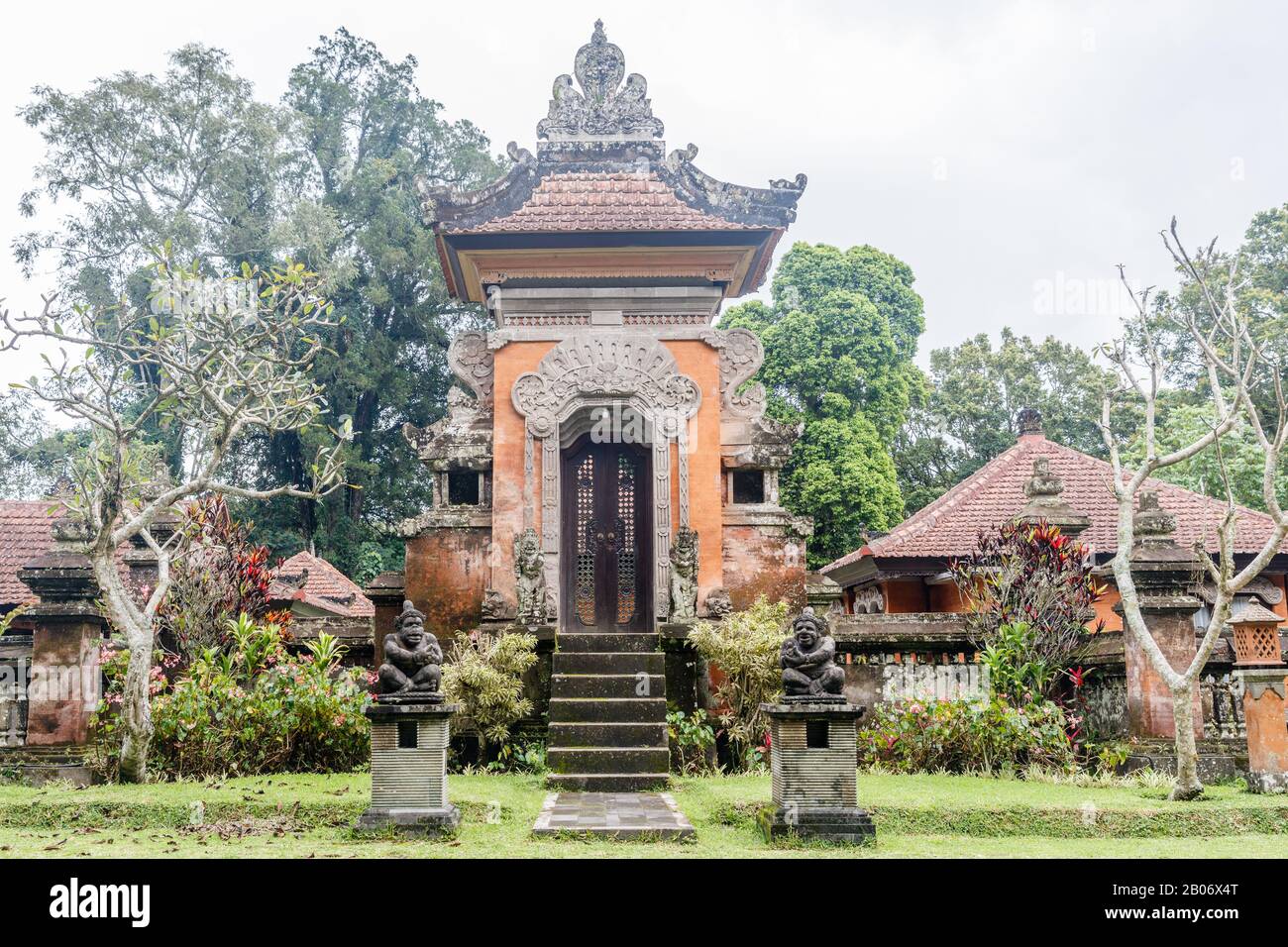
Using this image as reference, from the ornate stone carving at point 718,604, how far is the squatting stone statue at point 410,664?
168 inches

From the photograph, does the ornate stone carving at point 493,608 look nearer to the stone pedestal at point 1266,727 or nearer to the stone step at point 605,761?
the stone step at point 605,761

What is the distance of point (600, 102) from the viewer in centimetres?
1270

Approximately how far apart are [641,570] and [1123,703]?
197 inches

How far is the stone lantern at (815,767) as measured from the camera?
6.87m

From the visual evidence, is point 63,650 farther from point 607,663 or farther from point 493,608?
point 607,663

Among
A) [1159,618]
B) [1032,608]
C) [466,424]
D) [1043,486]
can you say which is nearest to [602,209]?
[466,424]

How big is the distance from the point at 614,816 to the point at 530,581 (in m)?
3.80

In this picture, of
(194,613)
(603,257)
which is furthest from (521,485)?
(194,613)

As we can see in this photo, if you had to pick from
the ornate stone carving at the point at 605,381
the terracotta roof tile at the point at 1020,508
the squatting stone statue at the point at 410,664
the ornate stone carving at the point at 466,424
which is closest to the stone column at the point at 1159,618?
the ornate stone carving at the point at 605,381

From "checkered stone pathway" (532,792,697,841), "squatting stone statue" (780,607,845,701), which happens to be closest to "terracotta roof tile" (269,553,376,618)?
"checkered stone pathway" (532,792,697,841)

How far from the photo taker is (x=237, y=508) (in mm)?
26406

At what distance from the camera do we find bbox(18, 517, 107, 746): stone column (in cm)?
950

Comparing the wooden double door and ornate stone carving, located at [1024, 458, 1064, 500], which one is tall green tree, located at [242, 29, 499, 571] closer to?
the wooden double door
